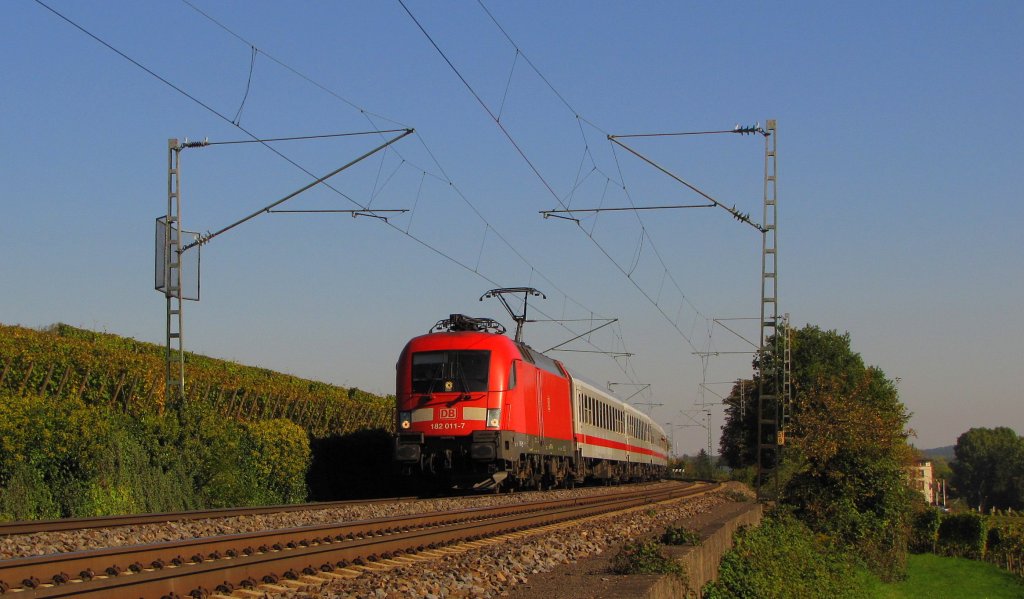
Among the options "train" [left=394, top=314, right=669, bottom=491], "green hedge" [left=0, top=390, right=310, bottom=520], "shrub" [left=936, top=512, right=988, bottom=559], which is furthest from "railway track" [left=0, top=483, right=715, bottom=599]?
"shrub" [left=936, top=512, right=988, bottom=559]

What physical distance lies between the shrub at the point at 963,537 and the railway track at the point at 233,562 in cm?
5673

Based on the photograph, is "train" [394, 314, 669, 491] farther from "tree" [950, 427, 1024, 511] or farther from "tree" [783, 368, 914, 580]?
"tree" [950, 427, 1024, 511]

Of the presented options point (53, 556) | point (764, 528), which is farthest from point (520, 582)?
point (764, 528)

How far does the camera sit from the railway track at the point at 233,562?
8.17m

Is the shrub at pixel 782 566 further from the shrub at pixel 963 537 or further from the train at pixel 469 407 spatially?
the shrub at pixel 963 537

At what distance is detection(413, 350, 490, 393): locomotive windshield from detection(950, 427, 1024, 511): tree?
15427 centimetres

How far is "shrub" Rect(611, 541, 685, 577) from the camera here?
10.1 meters

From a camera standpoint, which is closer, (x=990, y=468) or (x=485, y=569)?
(x=485, y=569)

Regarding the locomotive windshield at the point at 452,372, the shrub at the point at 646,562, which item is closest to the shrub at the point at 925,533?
the locomotive windshield at the point at 452,372

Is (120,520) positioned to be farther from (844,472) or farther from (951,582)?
(951,582)

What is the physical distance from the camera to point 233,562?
31.1 feet

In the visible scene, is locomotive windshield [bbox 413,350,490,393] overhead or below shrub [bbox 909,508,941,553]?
overhead

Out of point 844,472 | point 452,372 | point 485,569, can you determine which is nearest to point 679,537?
point 485,569

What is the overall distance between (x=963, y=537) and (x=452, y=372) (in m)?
51.0
